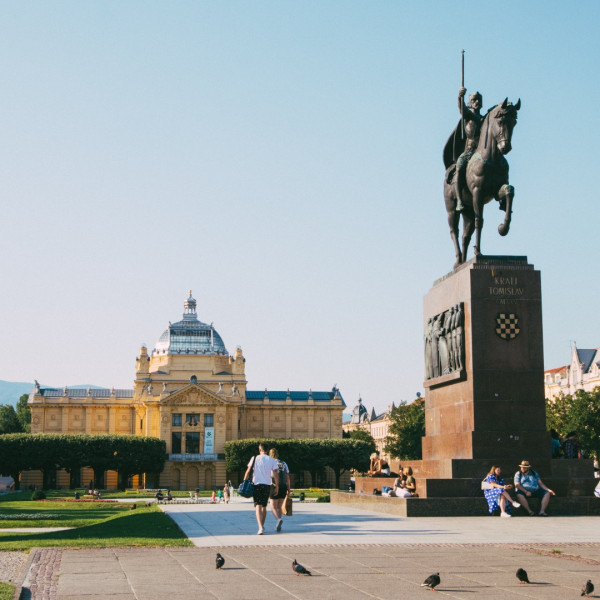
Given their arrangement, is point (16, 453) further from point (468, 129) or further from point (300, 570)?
point (300, 570)

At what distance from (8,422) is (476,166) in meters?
122

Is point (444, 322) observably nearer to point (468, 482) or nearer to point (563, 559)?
point (468, 482)

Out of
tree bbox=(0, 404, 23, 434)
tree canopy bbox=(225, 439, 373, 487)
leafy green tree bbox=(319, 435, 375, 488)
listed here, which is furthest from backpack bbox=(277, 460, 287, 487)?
tree bbox=(0, 404, 23, 434)

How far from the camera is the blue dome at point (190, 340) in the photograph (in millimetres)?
120250

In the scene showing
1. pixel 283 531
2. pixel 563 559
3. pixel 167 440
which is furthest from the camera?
pixel 167 440

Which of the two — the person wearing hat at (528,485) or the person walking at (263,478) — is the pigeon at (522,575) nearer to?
the person walking at (263,478)

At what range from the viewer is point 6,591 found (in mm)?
11500

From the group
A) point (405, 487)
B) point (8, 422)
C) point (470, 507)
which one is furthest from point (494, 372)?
point (8, 422)

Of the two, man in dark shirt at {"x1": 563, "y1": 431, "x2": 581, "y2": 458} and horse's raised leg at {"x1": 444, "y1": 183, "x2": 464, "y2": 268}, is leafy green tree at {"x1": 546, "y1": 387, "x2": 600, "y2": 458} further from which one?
man in dark shirt at {"x1": 563, "y1": 431, "x2": 581, "y2": 458}

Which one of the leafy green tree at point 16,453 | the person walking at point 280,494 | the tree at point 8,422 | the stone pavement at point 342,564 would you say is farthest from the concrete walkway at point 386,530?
the tree at point 8,422

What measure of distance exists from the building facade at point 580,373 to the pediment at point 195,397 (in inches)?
1519

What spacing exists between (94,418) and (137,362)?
8653mm

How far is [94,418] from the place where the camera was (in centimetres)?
11806

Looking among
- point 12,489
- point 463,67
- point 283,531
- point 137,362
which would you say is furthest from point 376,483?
point 137,362
